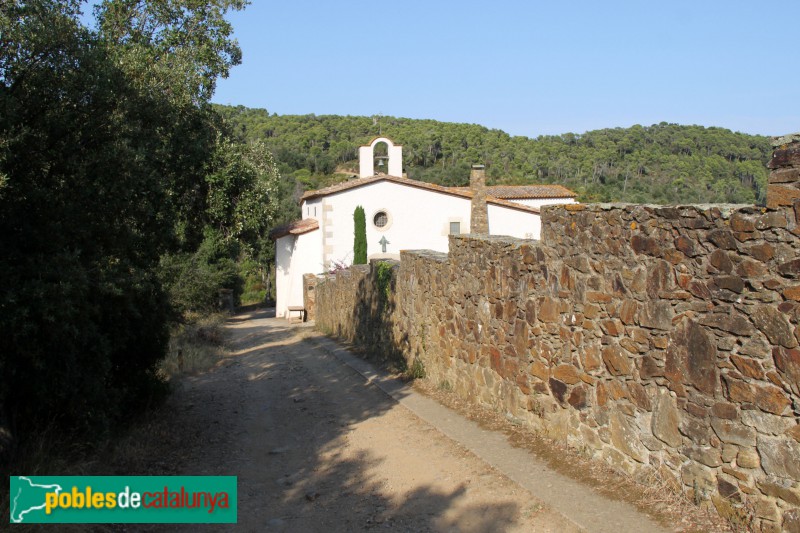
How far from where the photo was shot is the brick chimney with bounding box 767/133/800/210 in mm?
4688

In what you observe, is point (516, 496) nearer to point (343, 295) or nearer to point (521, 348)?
point (521, 348)

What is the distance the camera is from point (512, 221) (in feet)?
130

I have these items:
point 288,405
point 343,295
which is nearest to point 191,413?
point 288,405

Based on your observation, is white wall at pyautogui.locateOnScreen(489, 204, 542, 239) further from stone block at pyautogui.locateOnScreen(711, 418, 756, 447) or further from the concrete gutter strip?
stone block at pyautogui.locateOnScreen(711, 418, 756, 447)

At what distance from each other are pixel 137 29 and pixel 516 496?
1219 centimetres

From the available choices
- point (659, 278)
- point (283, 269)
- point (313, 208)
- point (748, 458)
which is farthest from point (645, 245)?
point (283, 269)

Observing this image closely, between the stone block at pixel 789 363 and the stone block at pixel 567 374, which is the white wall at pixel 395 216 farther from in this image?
the stone block at pixel 789 363

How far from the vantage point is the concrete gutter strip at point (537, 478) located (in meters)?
5.49

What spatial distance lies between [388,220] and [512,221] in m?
6.78

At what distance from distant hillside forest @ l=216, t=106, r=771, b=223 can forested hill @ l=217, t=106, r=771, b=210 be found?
11 centimetres

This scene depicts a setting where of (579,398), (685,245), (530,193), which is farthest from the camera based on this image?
(530,193)

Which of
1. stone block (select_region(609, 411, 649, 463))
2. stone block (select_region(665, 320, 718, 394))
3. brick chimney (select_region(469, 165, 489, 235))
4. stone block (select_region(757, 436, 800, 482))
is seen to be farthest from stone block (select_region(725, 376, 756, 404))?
brick chimney (select_region(469, 165, 489, 235))

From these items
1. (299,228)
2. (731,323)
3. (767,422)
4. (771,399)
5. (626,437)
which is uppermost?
(299,228)

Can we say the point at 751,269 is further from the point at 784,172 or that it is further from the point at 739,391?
the point at 739,391
